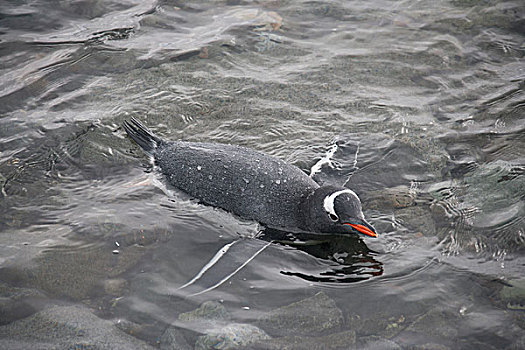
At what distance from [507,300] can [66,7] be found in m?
7.36

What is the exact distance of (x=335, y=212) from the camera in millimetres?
4355

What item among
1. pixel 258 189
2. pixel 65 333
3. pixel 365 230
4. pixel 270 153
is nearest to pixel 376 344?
pixel 365 230

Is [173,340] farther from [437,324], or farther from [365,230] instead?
[437,324]

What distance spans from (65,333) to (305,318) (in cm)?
167

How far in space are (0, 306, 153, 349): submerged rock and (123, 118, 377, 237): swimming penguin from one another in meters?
1.49

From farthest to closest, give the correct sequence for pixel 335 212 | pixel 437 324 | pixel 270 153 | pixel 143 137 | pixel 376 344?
1. pixel 270 153
2. pixel 143 137
3. pixel 335 212
4. pixel 437 324
5. pixel 376 344

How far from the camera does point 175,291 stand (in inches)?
157

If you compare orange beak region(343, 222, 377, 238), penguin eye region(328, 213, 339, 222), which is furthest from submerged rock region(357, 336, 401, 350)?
penguin eye region(328, 213, 339, 222)

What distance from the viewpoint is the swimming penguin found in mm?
4532

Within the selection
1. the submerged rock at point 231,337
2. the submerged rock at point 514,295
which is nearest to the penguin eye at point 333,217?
the submerged rock at point 231,337

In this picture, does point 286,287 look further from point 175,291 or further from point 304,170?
point 304,170

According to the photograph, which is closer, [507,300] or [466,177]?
[507,300]

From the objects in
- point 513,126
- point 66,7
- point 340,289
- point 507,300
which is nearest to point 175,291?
point 340,289

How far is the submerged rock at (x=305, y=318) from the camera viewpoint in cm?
373
